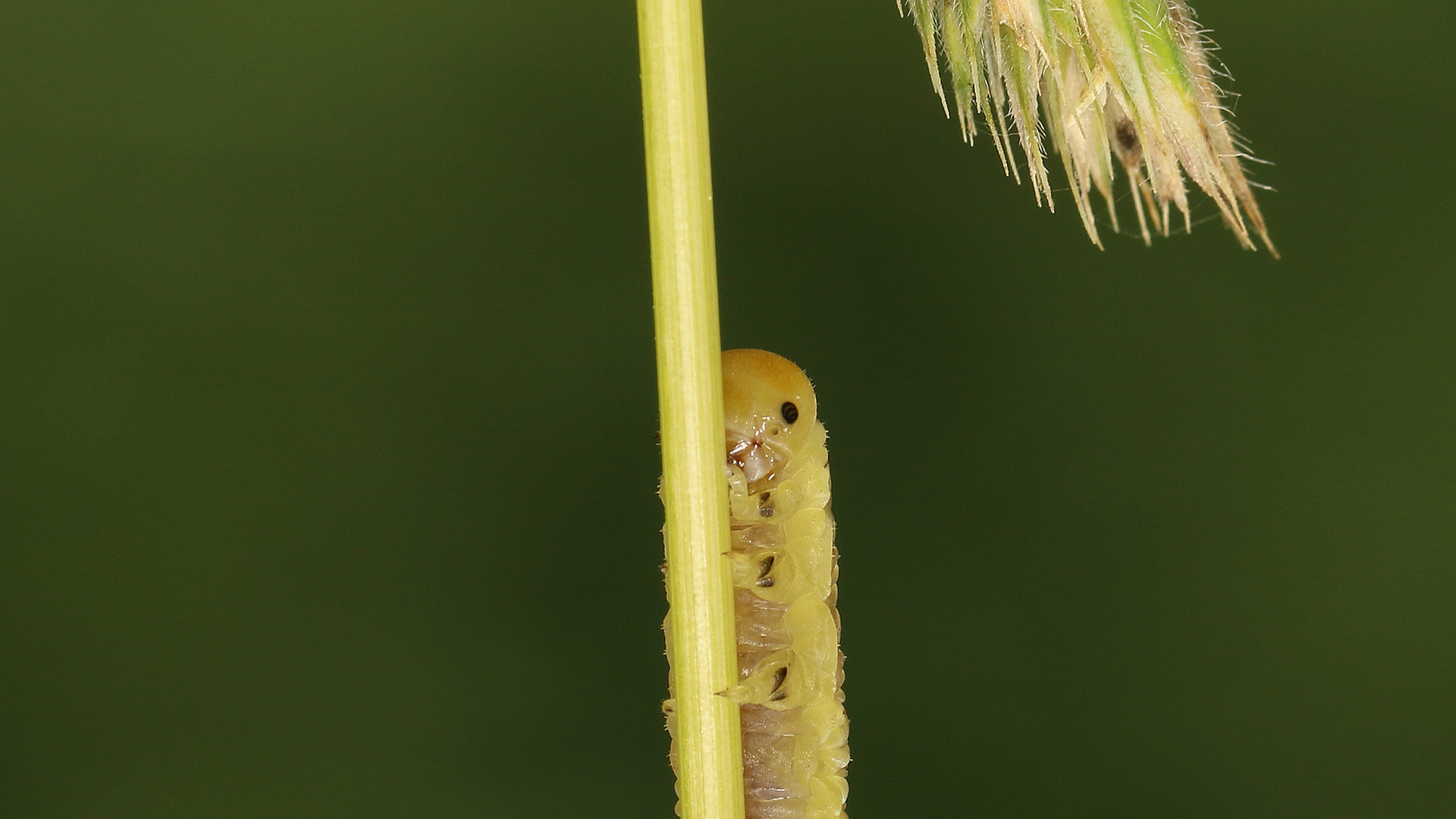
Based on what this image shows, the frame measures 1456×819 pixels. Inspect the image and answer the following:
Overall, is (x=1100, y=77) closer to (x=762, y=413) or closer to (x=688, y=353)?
(x=688, y=353)

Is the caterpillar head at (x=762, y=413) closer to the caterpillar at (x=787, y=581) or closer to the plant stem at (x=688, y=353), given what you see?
the caterpillar at (x=787, y=581)

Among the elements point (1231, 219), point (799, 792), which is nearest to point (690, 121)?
point (1231, 219)

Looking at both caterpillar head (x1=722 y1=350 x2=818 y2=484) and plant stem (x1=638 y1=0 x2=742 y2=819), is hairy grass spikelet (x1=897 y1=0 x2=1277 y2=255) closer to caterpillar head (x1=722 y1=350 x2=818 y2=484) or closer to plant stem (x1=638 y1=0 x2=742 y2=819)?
plant stem (x1=638 y1=0 x2=742 y2=819)

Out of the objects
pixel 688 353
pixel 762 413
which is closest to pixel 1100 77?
pixel 688 353

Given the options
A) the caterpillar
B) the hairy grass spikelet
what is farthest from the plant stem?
the caterpillar

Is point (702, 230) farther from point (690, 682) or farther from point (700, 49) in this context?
point (690, 682)
